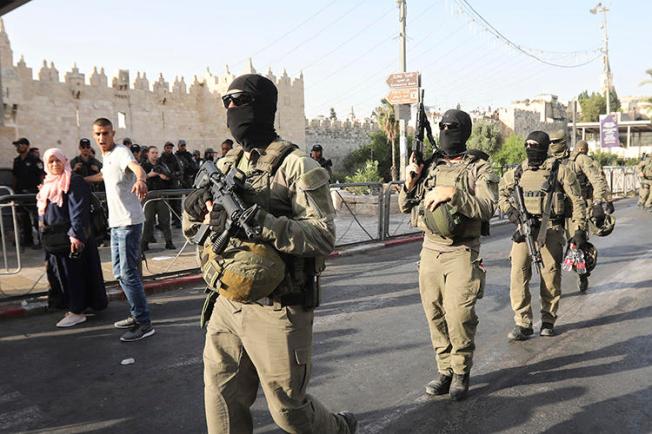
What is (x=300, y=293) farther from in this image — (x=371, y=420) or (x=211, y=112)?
(x=211, y=112)

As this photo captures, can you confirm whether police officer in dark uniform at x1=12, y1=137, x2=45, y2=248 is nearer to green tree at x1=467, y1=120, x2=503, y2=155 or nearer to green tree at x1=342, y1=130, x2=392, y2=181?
green tree at x1=342, y1=130, x2=392, y2=181

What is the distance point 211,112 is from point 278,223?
123ft

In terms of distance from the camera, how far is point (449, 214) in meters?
3.39

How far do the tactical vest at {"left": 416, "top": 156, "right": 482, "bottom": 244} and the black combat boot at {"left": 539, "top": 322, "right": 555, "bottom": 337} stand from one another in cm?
169

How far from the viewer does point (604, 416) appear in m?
3.30

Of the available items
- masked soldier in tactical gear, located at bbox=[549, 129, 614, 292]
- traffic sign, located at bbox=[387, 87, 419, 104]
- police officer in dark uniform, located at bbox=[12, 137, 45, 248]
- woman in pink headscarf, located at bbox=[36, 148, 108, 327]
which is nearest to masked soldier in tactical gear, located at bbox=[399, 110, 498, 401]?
masked soldier in tactical gear, located at bbox=[549, 129, 614, 292]

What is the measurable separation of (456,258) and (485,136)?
41.8 m

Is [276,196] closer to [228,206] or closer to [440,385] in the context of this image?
[228,206]

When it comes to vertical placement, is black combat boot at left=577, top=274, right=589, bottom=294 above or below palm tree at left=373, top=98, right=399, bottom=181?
below

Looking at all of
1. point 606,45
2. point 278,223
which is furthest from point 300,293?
point 606,45

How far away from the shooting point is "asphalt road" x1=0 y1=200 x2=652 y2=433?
10.8 feet

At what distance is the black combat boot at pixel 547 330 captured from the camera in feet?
15.7

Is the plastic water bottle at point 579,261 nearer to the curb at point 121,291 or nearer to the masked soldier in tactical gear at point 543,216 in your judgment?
the masked soldier in tactical gear at point 543,216

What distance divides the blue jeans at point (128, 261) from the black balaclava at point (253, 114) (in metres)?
2.74
